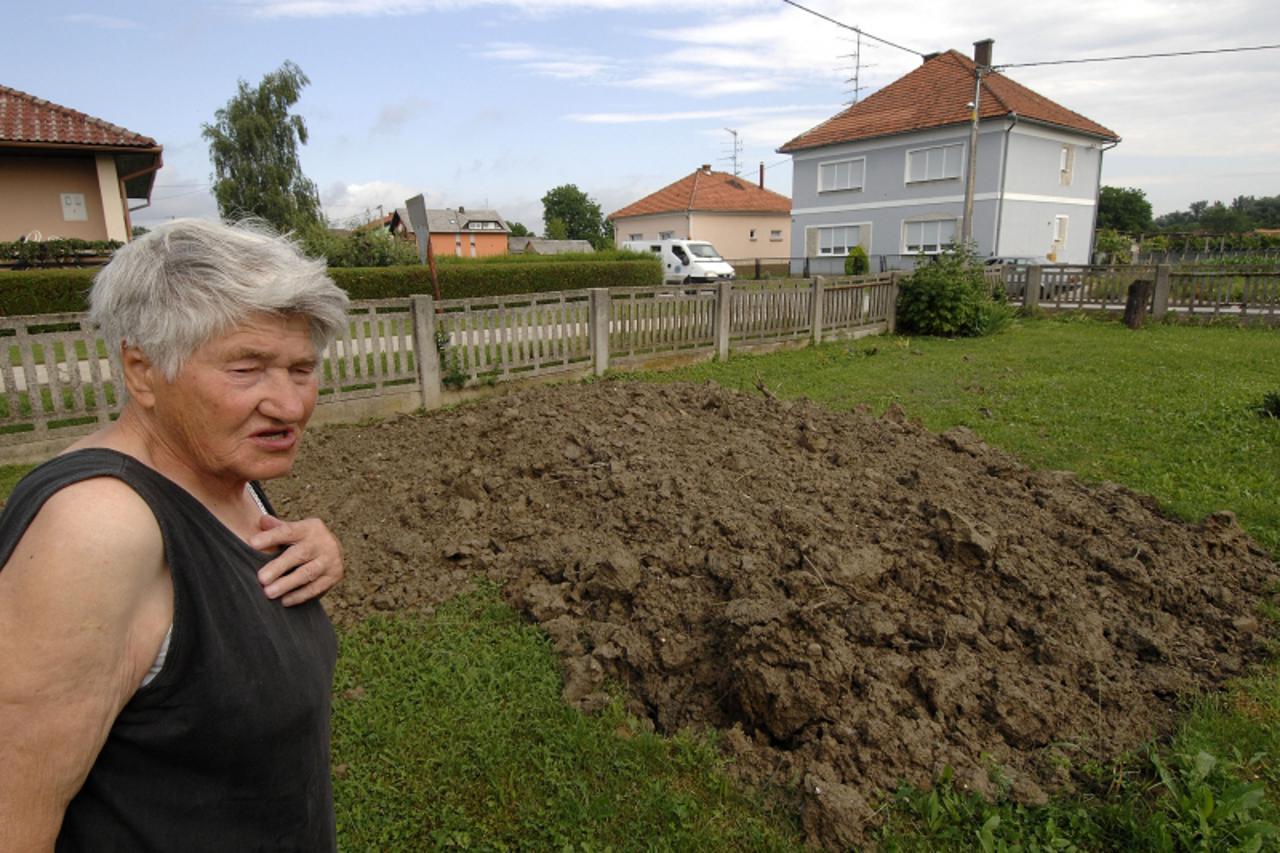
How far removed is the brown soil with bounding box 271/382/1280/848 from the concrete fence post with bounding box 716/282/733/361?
5.85 meters

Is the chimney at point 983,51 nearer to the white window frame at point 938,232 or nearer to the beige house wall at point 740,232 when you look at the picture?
the white window frame at point 938,232

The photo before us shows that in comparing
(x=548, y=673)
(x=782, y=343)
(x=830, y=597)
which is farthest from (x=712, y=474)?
(x=782, y=343)

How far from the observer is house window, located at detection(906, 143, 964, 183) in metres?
29.2

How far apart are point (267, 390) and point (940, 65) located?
38.2 meters

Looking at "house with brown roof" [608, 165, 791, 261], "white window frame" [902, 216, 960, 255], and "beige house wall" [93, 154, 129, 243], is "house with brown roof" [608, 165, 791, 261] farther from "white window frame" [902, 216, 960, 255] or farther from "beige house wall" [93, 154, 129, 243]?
"beige house wall" [93, 154, 129, 243]

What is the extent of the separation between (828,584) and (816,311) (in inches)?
404

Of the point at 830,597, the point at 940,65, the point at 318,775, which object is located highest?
the point at 940,65

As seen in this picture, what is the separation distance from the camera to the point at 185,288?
1.23 metres

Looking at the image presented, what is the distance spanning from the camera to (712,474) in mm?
4836

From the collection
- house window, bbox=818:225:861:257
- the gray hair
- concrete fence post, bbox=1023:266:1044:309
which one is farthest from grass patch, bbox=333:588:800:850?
house window, bbox=818:225:861:257

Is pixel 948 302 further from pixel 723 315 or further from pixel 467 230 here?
pixel 467 230

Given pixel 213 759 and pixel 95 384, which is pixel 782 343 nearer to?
pixel 95 384

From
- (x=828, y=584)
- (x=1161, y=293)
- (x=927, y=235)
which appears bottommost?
(x=828, y=584)

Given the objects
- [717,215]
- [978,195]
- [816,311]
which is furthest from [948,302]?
[717,215]
